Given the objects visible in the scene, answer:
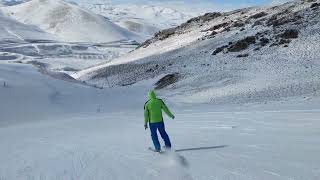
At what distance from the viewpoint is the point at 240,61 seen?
41.4 meters

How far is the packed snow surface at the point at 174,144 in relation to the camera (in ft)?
35.1

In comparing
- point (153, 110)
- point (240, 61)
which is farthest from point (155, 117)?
point (240, 61)

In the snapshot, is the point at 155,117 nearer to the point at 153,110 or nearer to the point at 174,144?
the point at 153,110

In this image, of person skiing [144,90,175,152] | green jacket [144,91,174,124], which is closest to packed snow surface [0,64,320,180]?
person skiing [144,90,175,152]

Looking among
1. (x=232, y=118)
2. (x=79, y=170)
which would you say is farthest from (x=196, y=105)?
(x=79, y=170)

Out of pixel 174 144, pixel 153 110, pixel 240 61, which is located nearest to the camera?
pixel 153 110

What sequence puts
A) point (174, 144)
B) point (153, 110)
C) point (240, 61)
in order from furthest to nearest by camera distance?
point (240, 61), point (174, 144), point (153, 110)

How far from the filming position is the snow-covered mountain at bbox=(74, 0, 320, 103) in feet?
107

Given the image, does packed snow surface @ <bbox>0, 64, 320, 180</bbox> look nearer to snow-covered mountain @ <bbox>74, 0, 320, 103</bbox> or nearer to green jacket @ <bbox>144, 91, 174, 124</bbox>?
green jacket @ <bbox>144, 91, 174, 124</bbox>

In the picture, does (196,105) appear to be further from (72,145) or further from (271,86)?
(72,145)

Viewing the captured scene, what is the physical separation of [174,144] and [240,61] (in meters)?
27.5

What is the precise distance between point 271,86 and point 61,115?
12.0 metres

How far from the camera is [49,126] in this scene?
22828 millimetres

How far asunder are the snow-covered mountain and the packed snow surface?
4822mm
